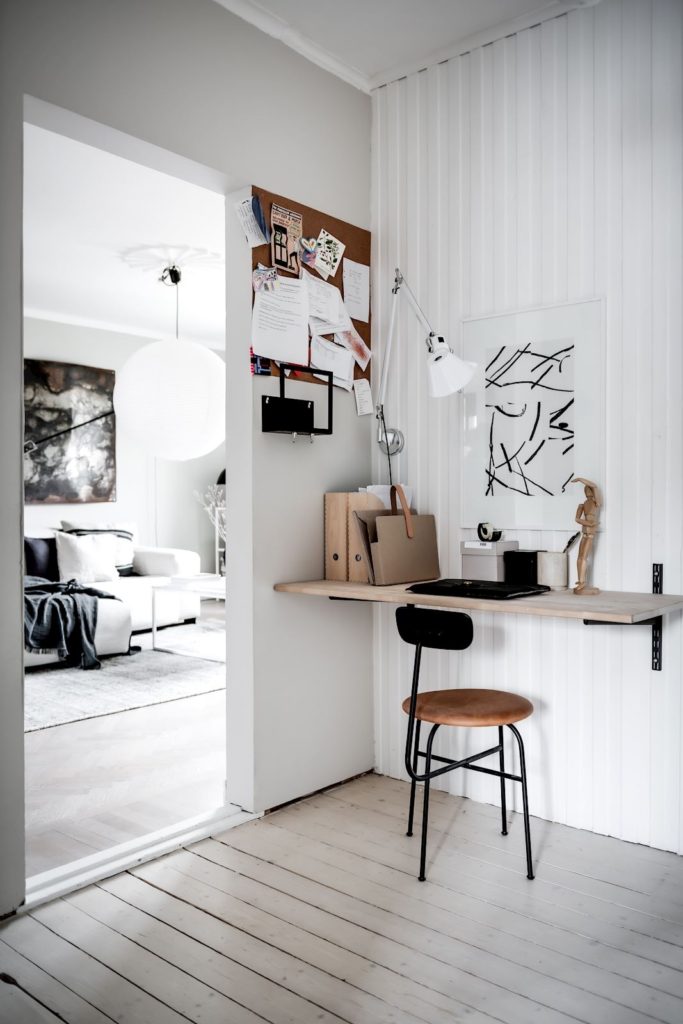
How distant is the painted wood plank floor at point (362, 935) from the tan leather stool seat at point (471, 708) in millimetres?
440

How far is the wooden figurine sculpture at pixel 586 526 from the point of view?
2391mm

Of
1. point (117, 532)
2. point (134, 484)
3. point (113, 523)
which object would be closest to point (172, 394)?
point (117, 532)

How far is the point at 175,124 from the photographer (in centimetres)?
238

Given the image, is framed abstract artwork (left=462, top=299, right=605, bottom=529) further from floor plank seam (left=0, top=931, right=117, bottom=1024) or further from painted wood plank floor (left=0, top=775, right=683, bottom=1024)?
floor plank seam (left=0, top=931, right=117, bottom=1024)

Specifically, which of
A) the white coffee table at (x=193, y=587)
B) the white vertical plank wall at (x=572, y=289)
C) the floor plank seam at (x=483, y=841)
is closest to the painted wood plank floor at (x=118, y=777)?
the floor plank seam at (x=483, y=841)

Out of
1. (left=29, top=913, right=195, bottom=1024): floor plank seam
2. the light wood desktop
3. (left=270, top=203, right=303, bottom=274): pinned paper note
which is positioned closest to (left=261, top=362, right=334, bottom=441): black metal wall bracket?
(left=270, top=203, right=303, bottom=274): pinned paper note

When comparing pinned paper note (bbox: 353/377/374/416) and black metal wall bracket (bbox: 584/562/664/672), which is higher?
pinned paper note (bbox: 353/377/374/416)

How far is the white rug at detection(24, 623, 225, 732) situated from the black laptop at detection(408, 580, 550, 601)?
2.26 metres

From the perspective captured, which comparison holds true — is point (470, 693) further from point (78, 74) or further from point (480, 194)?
point (78, 74)

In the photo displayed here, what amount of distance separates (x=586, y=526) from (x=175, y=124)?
1.75 metres

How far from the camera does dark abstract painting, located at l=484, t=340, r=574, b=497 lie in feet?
8.46

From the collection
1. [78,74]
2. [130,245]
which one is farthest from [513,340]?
[130,245]

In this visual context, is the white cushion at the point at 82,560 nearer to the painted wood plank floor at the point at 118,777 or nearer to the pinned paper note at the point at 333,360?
the painted wood plank floor at the point at 118,777

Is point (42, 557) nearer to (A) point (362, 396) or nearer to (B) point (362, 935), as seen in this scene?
(A) point (362, 396)
